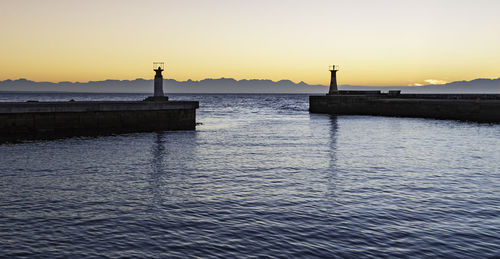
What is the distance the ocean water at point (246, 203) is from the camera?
984cm

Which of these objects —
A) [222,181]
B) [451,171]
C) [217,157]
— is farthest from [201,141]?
[451,171]

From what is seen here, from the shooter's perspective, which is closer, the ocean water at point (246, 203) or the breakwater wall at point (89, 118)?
the ocean water at point (246, 203)

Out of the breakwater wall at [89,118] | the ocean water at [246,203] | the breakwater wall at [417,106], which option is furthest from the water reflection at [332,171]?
the breakwater wall at [417,106]

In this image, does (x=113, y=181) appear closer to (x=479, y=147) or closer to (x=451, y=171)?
(x=451, y=171)

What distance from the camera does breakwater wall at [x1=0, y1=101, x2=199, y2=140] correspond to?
2945 cm

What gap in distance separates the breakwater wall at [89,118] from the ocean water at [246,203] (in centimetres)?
409

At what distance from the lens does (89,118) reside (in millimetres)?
33312

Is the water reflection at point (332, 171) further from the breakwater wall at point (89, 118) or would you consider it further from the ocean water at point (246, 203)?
the breakwater wall at point (89, 118)

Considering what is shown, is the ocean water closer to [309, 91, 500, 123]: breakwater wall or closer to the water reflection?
the water reflection

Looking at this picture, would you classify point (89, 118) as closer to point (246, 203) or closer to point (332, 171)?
point (332, 171)

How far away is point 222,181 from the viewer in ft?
56.8

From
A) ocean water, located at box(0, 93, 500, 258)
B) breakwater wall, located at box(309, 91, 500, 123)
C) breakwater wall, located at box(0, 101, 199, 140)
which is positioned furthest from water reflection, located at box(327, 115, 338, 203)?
breakwater wall, located at box(309, 91, 500, 123)

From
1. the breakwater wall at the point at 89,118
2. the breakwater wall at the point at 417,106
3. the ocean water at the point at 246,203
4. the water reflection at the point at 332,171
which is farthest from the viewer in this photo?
the breakwater wall at the point at 417,106

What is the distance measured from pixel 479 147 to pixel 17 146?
94.4 feet
